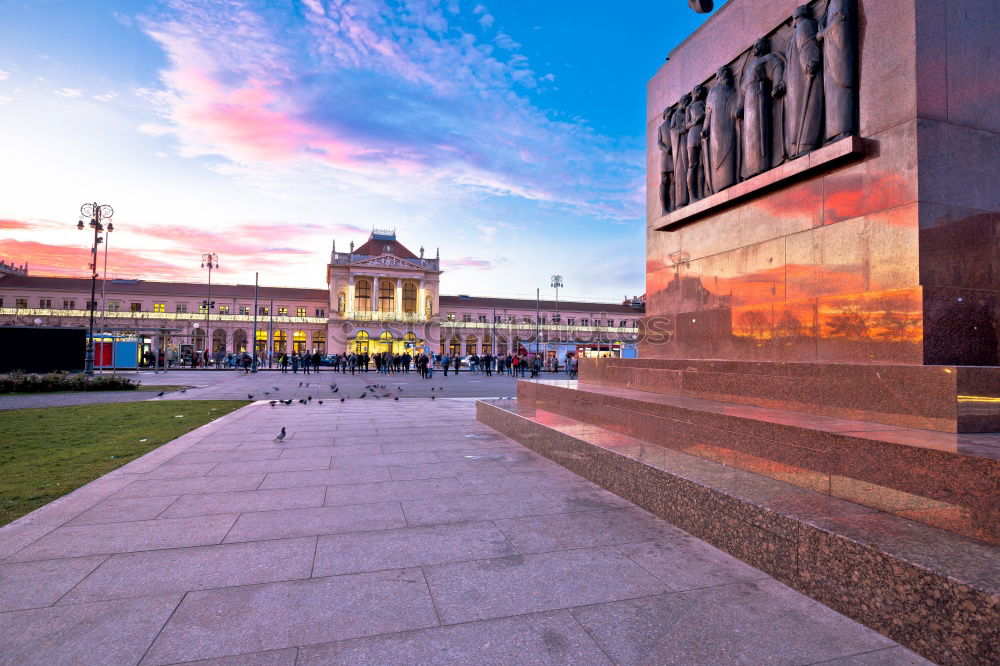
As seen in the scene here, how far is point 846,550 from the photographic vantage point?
8.39ft

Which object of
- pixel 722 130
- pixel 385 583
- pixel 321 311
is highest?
pixel 321 311

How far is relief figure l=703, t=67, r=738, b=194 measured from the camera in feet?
23.2

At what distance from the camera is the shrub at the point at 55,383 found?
18031mm

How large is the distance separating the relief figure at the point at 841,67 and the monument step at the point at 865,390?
255 centimetres

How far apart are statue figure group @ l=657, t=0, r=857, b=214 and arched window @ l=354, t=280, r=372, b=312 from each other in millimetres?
74372

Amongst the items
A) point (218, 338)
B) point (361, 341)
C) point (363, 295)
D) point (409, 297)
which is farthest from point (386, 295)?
point (218, 338)

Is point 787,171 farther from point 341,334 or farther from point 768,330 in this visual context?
point 341,334

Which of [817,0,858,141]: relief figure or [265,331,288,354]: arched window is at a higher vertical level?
[817,0,858,141]: relief figure

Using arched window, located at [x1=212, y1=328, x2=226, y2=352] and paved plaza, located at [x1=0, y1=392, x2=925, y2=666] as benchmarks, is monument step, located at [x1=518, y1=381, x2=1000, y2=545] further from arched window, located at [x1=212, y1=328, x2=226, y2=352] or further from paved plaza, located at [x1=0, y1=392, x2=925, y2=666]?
arched window, located at [x1=212, y1=328, x2=226, y2=352]

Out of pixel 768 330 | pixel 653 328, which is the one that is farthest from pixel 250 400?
pixel 768 330

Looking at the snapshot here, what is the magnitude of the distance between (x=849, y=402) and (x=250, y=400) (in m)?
15.0

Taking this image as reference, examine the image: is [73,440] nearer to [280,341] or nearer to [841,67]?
[841,67]

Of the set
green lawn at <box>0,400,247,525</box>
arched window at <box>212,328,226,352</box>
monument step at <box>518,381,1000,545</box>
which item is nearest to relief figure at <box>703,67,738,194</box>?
monument step at <box>518,381,1000,545</box>

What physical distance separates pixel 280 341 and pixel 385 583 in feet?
284
